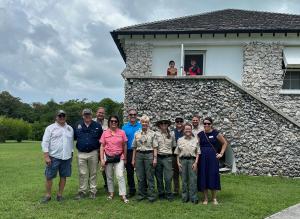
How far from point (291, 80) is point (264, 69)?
4.21 feet

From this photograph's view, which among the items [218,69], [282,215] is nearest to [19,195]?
[282,215]

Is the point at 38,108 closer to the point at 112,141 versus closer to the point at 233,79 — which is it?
the point at 233,79

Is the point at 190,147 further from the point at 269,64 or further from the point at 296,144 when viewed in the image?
the point at 269,64

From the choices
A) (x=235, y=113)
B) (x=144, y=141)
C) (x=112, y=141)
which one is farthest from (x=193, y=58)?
(x=112, y=141)

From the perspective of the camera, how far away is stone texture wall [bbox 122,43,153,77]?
702 inches

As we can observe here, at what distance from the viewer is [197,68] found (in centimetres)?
1688

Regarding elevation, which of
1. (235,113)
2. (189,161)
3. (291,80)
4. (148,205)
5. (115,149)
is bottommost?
(148,205)

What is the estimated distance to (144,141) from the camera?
30.1 feet

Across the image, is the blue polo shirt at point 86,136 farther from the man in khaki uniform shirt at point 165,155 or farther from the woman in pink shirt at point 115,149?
the man in khaki uniform shirt at point 165,155

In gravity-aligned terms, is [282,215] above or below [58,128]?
below

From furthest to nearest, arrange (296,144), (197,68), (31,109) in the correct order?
(31,109) → (197,68) → (296,144)

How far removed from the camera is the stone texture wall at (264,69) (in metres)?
17.2

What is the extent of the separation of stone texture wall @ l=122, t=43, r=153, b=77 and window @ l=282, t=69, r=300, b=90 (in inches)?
232

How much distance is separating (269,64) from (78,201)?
11300mm
